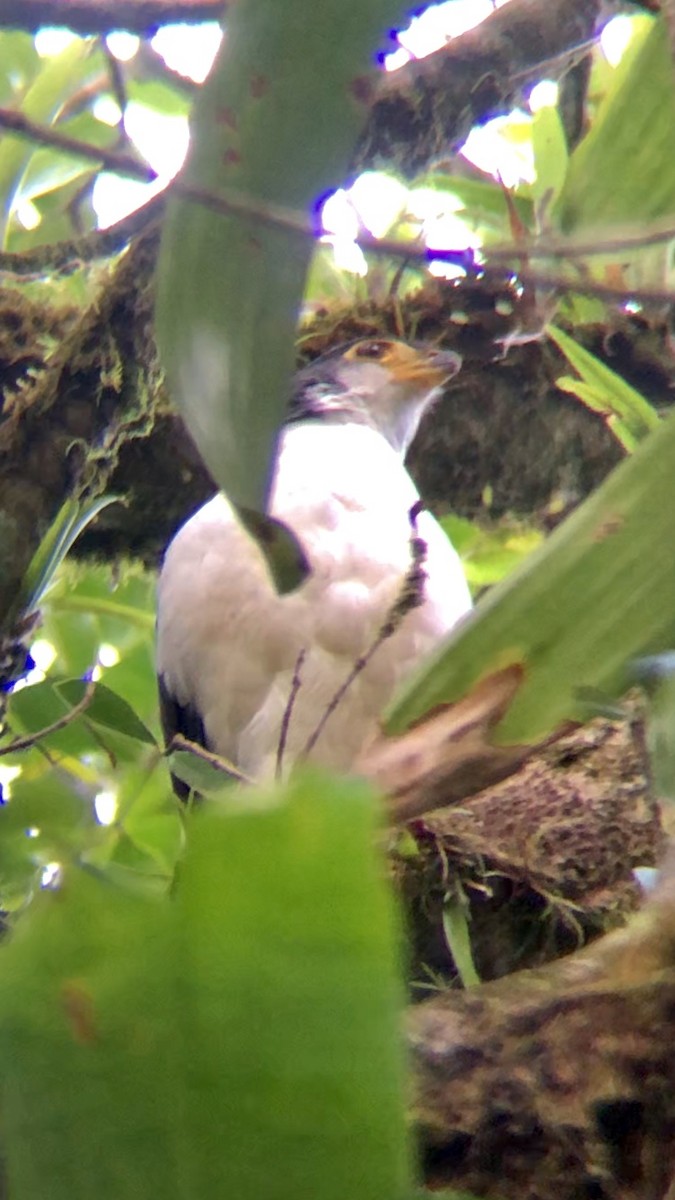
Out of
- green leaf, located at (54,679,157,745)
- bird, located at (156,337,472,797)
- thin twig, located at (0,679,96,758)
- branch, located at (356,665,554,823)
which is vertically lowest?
bird, located at (156,337,472,797)

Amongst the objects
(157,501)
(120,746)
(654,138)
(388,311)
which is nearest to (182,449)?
(157,501)

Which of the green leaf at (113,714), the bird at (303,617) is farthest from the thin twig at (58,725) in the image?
the bird at (303,617)

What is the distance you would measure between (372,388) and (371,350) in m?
0.06

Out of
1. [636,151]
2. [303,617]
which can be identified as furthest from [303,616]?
[636,151]

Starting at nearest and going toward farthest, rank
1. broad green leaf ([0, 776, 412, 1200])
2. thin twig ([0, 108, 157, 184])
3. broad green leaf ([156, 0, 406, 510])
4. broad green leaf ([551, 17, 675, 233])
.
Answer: broad green leaf ([0, 776, 412, 1200])
broad green leaf ([156, 0, 406, 510])
thin twig ([0, 108, 157, 184])
broad green leaf ([551, 17, 675, 233])

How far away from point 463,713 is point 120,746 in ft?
2.69

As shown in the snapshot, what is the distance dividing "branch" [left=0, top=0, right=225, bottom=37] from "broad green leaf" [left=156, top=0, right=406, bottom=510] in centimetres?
19

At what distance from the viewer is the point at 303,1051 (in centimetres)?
43

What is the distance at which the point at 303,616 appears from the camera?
4.80ft

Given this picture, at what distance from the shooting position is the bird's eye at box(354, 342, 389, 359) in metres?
1.92

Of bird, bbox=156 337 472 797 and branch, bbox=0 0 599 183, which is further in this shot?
bird, bbox=156 337 472 797

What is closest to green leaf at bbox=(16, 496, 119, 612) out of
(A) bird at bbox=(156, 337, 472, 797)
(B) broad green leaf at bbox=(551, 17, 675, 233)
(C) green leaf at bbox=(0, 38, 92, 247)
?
(A) bird at bbox=(156, 337, 472, 797)

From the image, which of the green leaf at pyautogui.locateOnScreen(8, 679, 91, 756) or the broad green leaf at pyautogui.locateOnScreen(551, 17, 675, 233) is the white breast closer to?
the green leaf at pyautogui.locateOnScreen(8, 679, 91, 756)

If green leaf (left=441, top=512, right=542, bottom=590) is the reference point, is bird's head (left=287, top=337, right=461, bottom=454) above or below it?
above
